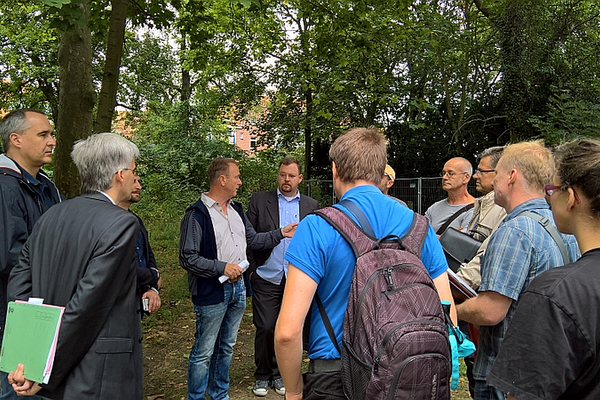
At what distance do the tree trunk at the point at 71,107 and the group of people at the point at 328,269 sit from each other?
2.52m

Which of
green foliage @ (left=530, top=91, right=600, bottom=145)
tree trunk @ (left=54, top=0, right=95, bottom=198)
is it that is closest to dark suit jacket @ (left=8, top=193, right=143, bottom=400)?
tree trunk @ (left=54, top=0, right=95, bottom=198)

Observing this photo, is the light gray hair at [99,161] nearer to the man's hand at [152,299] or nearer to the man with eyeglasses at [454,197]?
the man's hand at [152,299]

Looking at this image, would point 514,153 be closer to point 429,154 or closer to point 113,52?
point 113,52

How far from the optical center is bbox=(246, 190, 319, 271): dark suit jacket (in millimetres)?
4605

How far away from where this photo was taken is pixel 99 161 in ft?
8.09

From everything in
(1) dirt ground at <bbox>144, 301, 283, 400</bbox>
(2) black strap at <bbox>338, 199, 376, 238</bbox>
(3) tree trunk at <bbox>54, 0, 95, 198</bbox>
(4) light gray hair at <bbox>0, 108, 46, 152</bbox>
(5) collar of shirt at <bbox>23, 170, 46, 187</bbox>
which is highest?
(3) tree trunk at <bbox>54, 0, 95, 198</bbox>

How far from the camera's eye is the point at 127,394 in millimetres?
2268

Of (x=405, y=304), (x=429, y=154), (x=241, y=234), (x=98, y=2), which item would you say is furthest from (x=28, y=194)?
(x=429, y=154)

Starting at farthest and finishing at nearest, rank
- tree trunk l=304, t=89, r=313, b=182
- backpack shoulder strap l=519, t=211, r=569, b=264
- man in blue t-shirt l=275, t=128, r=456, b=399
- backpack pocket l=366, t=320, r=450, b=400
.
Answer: tree trunk l=304, t=89, r=313, b=182 → backpack shoulder strap l=519, t=211, r=569, b=264 → man in blue t-shirt l=275, t=128, r=456, b=399 → backpack pocket l=366, t=320, r=450, b=400

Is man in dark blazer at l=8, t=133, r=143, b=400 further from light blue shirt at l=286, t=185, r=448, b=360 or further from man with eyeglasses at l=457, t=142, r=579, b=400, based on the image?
man with eyeglasses at l=457, t=142, r=579, b=400

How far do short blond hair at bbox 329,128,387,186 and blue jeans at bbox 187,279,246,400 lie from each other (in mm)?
2183

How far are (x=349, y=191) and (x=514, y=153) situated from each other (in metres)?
1.08

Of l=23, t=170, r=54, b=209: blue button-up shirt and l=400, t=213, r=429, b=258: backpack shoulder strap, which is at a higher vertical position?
l=23, t=170, r=54, b=209: blue button-up shirt

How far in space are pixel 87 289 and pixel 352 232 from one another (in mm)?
1203
